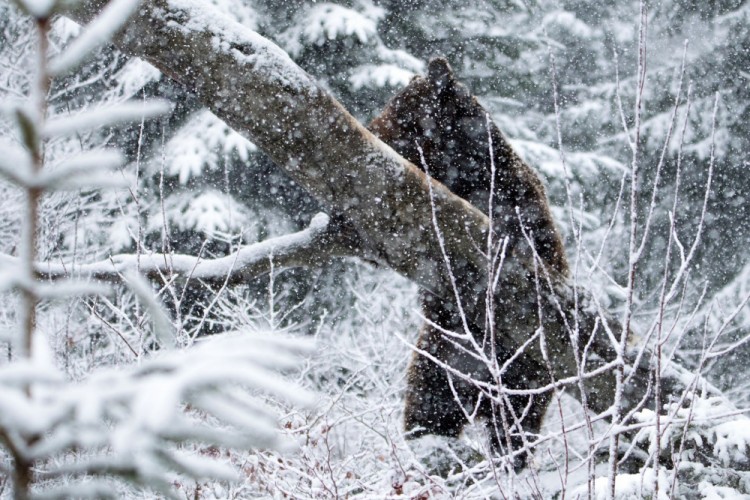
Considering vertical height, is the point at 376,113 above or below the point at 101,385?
above

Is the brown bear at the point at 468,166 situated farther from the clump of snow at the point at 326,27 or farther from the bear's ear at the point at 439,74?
the clump of snow at the point at 326,27

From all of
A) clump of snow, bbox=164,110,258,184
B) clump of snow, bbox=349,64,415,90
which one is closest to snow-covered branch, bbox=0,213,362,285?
clump of snow, bbox=164,110,258,184

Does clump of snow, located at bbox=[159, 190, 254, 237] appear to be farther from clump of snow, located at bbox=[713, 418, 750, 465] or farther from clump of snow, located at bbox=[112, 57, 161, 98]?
clump of snow, located at bbox=[713, 418, 750, 465]

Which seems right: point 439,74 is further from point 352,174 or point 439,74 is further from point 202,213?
point 202,213

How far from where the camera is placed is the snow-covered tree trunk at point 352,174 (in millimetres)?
2746

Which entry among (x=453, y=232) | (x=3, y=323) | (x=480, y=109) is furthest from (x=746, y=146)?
(x=3, y=323)

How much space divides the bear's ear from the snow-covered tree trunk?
0.87 meters

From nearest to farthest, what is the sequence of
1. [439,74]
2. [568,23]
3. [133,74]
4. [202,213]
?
[439,74] < [133,74] < [202,213] < [568,23]

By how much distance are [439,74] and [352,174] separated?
1.14 m

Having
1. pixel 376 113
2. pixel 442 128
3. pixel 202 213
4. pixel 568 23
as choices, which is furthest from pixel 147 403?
pixel 568 23

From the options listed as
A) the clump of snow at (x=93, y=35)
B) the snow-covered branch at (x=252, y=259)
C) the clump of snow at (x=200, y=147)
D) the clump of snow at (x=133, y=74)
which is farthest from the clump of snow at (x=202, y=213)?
the clump of snow at (x=93, y=35)

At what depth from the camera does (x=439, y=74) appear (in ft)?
12.5

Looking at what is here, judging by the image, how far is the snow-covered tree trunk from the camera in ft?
9.01

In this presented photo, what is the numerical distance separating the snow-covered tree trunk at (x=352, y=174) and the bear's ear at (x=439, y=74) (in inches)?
34.2
